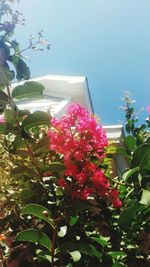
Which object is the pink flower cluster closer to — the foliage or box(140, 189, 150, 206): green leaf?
the foliage

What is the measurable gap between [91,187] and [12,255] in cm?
50

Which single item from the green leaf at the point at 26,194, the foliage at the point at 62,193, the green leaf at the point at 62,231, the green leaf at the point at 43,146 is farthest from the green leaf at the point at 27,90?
the green leaf at the point at 62,231

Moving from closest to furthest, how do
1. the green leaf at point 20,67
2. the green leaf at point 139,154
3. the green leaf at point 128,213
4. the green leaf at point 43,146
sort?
the green leaf at point 128,213 < the green leaf at point 139,154 < the green leaf at point 43,146 < the green leaf at point 20,67

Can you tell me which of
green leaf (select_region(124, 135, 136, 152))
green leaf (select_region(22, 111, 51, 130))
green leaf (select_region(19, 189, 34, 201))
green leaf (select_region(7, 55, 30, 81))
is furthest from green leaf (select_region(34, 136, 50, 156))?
green leaf (select_region(124, 135, 136, 152))

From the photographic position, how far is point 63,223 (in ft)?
7.04

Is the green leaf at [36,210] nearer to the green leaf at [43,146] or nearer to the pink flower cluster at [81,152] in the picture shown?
the pink flower cluster at [81,152]

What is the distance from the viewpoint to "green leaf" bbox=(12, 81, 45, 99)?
2.17 meters

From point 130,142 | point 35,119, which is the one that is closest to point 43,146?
point 35,119

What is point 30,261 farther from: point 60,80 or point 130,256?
point 60,80

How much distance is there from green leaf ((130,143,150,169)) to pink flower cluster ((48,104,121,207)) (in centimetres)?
17

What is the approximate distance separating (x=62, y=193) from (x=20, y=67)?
2.92 feet

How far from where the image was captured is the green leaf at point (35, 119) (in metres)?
2.10

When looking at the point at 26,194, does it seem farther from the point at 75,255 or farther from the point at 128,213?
the point at 128,213

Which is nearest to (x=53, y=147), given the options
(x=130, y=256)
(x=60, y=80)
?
(x=130, y=256)
